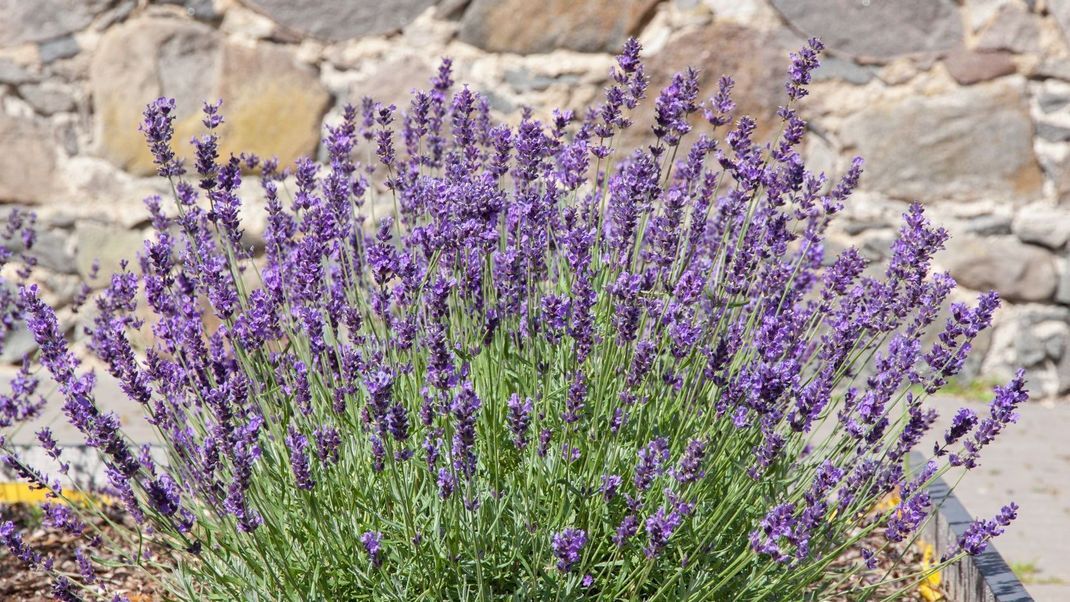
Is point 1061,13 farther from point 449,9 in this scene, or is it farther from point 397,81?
point 397,81

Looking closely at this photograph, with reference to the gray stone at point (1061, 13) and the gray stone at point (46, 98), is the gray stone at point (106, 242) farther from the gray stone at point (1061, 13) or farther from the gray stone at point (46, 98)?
the gray stone at point (1061, 13)

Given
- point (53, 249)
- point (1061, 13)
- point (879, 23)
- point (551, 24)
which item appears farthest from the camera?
point (53, 249)

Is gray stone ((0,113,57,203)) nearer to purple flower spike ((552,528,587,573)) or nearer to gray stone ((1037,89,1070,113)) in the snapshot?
purple flower spike ((552,528,587,573))

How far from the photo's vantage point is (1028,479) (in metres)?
4.46

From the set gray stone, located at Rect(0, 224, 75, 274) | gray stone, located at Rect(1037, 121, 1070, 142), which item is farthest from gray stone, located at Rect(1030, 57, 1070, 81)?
gray stone, located at Rect(0, 224, 75, 274)

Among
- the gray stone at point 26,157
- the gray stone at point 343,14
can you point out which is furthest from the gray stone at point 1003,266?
the gray stone at point 26,157

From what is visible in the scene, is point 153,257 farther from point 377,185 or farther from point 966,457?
point 377,185

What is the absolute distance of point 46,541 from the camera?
3107mm

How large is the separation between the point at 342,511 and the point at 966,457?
1306 millimetres

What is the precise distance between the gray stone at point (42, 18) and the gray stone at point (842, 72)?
137 inches

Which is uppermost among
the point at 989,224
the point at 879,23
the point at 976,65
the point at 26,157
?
the point at 879,23

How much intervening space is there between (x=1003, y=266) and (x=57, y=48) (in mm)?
4743

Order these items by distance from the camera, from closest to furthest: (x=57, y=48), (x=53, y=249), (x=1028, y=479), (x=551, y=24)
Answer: (x=1028, y=479), (x=551, y=24), (x=57, y=48), (x=53, y=249)

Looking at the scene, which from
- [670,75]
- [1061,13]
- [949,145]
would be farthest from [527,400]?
[1061,13]
